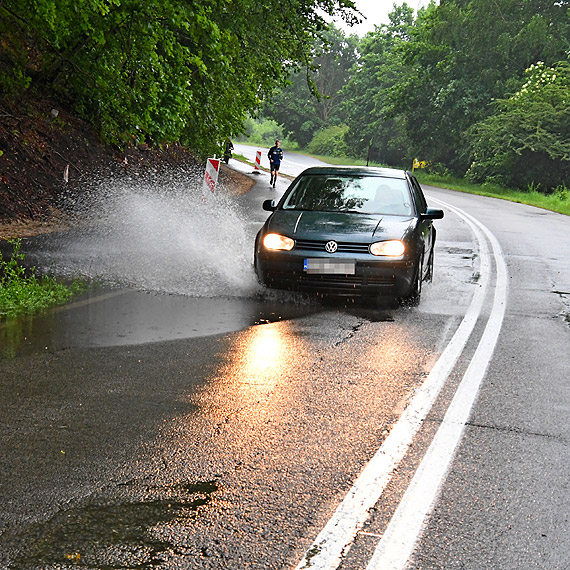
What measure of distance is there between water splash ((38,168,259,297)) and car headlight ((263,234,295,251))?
2.15 ft

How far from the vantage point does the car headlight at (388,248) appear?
8.95m

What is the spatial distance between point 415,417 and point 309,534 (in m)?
1.90

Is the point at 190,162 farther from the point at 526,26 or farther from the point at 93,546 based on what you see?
the point at 526,26

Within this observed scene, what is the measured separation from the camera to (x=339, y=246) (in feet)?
29.5

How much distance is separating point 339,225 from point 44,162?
9.20 metres

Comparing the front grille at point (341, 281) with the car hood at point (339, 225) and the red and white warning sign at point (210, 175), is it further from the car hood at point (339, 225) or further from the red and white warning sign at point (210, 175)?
the red and white warning sign at point (210, 175)

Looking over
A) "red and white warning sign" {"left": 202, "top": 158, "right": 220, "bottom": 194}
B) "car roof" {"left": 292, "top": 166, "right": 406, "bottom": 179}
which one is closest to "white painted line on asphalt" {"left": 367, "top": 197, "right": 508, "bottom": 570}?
"car roof" {"left": 292, "top": 166, "right": 406, "bottom": 179}

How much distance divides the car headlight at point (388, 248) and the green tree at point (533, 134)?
1357 inches

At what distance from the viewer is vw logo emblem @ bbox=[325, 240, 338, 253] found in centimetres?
898

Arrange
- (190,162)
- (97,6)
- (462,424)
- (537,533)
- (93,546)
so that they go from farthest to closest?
(190,162) → (97,6) → (462,424) → (537,533) → (93,546)

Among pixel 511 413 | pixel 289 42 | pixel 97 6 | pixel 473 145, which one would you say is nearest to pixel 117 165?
pixel 289 42

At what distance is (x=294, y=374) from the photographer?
6148 millimetres

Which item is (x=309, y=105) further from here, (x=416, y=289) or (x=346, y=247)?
(x=346, y=247)

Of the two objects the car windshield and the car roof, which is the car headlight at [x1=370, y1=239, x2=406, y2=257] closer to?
the car windshield
